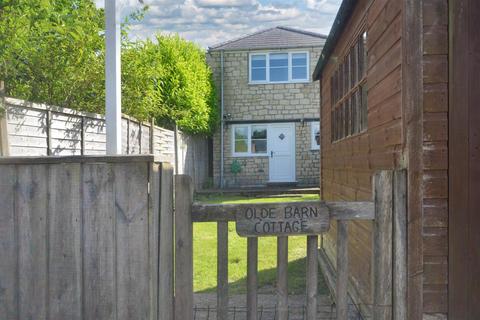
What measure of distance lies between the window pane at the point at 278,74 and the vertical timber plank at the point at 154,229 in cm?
1793

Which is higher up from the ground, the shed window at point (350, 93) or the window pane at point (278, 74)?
the window pane at point (278, 74)

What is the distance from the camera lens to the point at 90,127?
22.7 feet

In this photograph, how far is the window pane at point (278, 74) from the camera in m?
20.2

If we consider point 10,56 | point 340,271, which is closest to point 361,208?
point 340,271

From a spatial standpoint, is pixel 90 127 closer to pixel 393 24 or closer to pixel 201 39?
pixel 393 24

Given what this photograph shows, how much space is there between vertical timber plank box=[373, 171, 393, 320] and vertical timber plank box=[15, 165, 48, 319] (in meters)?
1.96

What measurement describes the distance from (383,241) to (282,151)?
17518mm

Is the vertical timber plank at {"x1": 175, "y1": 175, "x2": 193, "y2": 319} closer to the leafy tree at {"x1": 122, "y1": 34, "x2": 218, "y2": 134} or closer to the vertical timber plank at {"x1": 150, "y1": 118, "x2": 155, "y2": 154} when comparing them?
the leafy tree at {"x1": 122, "y1": 34, "x2": 218, "y2": 134}

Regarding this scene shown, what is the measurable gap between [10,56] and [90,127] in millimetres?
1865

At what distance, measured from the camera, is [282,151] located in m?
20.3

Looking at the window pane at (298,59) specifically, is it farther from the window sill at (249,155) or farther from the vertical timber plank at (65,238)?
the vertical timber plank at (65,238)

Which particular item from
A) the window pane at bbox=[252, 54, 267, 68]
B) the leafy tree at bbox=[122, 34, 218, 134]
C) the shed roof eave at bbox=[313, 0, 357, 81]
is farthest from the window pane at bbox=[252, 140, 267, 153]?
the shed roof eave at bbox=[313, 0, 357, 81]

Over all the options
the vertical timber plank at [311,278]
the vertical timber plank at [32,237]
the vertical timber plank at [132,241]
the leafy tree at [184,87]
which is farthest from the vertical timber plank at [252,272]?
the leafy tree at [184,87]

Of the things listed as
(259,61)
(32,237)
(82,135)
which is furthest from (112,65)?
(259,61)
